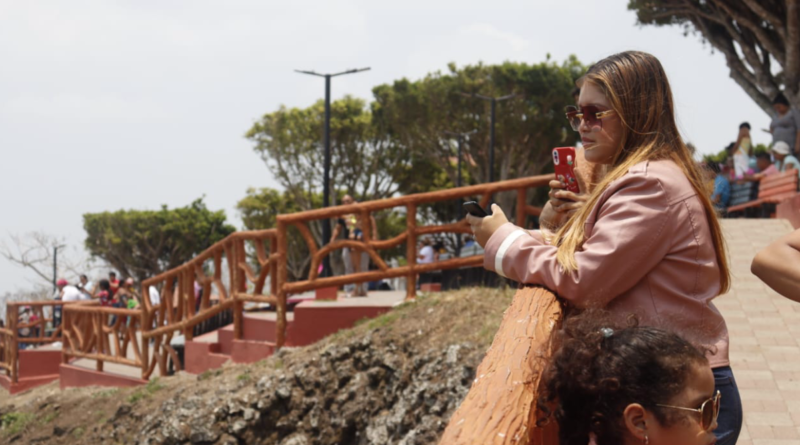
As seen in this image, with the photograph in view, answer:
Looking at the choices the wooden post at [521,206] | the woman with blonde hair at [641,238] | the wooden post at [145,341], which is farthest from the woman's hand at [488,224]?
the wooden post at [145,341]

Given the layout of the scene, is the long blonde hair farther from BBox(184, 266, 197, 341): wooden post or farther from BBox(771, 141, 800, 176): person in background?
BBox(771, 141, 800, 176): person in background

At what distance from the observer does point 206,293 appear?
12.3 meters

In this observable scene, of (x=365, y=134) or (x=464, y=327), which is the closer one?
(x=464, y=327)

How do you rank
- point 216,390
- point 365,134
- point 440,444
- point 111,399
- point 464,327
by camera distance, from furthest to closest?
point 365,134 → point 111,399 → point 216,390 → point 464,327 → point 440,444

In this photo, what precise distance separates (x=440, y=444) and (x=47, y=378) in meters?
17.2

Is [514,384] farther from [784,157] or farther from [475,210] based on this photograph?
[784,157]

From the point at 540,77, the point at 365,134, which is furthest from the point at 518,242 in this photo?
the point at 365,134

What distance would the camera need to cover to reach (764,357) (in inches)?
272

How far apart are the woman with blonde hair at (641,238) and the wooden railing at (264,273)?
24.6ft

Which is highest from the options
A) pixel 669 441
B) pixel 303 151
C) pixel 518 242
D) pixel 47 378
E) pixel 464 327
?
pixel 303 151

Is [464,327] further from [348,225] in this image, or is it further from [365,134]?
[365,134]

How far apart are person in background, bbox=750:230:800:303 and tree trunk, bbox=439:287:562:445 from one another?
19.3 inches

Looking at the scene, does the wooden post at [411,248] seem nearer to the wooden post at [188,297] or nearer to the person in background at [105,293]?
the wooden post at [188,297]

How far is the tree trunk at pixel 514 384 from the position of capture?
5.98ft
